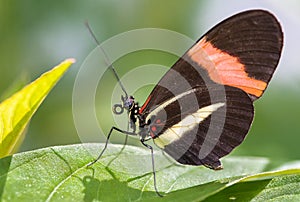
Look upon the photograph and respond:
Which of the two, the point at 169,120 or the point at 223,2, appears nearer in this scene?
the point at 169,120

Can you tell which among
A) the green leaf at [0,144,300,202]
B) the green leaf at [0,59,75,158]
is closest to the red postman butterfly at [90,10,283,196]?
the green leaf at [0,144,300,202]

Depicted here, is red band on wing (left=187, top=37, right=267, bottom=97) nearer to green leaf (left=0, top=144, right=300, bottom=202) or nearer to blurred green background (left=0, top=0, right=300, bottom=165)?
green leaf (left=0, top=144, right=300, bottom=202)

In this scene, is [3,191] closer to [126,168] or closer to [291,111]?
[126,168]

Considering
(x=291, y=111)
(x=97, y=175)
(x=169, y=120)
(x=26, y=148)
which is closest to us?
(x=97, y=175)

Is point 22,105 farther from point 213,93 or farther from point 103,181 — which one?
point 213,93

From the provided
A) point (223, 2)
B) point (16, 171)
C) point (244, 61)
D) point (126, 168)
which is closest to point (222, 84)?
point (244, 61)
